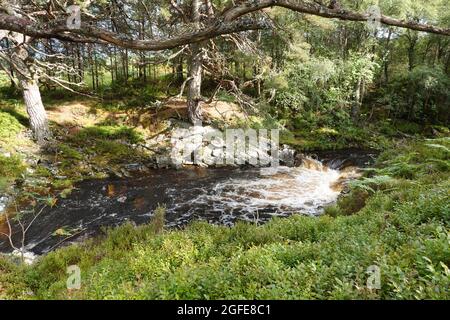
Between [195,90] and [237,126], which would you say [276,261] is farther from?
[195,90]

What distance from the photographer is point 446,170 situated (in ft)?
27.9

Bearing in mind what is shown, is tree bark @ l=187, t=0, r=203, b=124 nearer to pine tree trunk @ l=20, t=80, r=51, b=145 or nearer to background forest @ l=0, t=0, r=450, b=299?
background forest @ l=0, t=0, r=450, b=299

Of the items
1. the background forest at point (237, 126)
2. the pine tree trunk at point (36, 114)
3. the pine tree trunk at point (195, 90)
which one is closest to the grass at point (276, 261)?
the background forest at point (237, 126)

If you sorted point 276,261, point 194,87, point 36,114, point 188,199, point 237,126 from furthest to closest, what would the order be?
point 237,126, point 194,87, point 36,114, point 188,199, point 276,261

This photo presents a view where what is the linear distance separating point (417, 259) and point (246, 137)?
14.5m

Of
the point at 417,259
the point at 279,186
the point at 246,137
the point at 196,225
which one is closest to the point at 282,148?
the point at 246,137

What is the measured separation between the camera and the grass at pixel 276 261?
327 centimetres

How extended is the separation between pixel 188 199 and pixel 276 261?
7736mm

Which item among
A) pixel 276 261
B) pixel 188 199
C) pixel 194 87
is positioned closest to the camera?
pixel 276 261

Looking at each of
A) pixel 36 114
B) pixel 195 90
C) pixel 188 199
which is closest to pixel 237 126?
pixel 195 90


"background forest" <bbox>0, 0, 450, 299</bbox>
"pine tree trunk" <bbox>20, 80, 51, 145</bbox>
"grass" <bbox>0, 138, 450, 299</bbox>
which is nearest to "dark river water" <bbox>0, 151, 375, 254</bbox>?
"background forest" <bbox>0, 0, 450, 299</bbox>

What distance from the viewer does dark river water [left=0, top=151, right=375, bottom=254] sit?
9.36 m

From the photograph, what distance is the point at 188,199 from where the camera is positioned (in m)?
11.7
